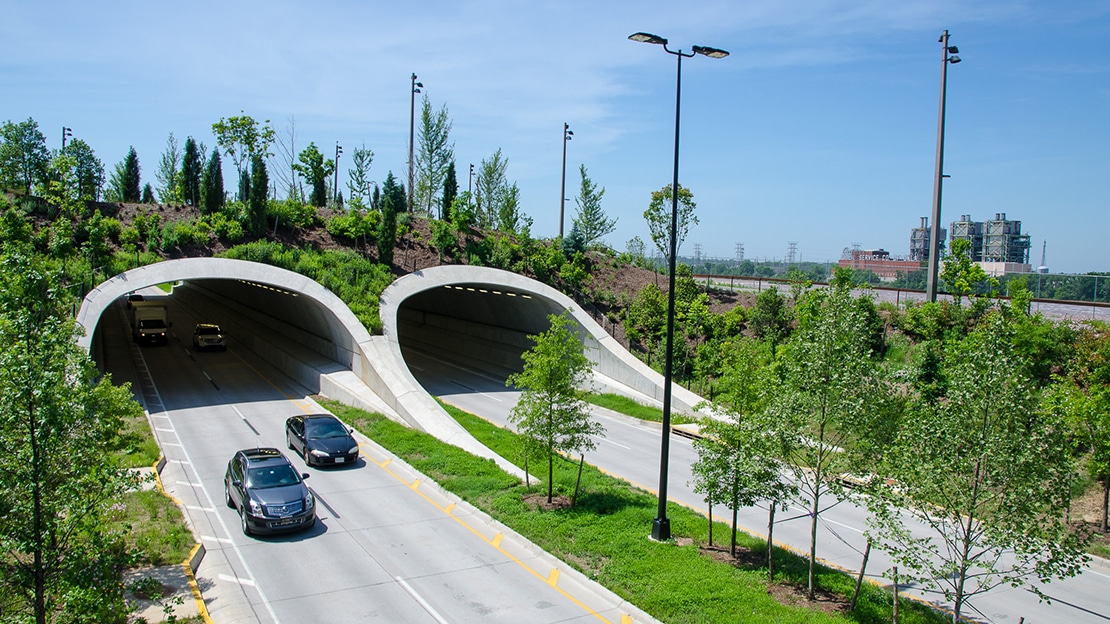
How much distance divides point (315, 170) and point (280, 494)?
125ft

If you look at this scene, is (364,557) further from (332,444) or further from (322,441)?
(322,441)

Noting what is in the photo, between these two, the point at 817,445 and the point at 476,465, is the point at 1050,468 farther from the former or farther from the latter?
the point at 476,465

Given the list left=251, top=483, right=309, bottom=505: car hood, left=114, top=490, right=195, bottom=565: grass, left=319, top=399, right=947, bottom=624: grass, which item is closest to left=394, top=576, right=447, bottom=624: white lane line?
left=319, top=399, right=947, bottom=624: grass

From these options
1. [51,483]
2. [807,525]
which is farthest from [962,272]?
[51,483]

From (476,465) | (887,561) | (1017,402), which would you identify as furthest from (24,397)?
(887,561)

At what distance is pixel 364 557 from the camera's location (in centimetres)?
1562

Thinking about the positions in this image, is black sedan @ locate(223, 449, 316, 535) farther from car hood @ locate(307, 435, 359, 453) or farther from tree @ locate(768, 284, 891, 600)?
tree @ locate(768, 284, 891, 600)

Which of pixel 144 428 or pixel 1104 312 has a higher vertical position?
pixel 1104 312

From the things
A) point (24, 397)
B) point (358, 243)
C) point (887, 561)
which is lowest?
point (887, 561)

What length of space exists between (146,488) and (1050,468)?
1989 centimetres

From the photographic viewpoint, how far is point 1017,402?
1020cm

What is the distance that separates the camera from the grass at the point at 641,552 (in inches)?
507

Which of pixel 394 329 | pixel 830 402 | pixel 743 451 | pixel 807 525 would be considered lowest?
pixel 807 525

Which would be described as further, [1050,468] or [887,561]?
[887,561]
